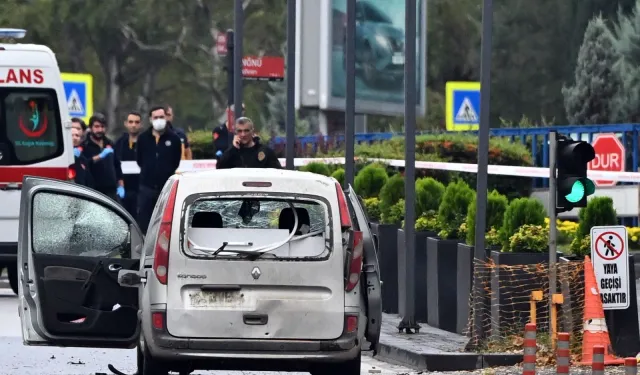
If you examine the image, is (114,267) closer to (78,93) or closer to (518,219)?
(518,219)

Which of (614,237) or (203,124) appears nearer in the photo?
(614,237)

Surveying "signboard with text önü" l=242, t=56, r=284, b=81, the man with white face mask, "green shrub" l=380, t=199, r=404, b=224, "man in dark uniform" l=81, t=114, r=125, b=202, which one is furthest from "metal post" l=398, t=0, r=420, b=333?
"signboard with text önü" l=242, t=56, r=284, b=81

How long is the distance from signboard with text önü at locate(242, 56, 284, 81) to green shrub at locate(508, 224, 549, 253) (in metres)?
15.0

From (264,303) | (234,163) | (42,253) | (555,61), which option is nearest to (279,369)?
(264,303)

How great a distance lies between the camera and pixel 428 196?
19234 millimetres

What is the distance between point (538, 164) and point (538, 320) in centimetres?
1628

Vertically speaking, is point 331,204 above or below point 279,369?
above

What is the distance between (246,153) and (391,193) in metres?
1.90

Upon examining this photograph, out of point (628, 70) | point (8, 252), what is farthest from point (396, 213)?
point (628, 70)

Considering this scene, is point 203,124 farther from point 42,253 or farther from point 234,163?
point 42,253

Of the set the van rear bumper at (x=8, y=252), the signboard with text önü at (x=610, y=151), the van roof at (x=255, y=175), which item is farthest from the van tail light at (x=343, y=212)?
the signboard with text önü at (x=610, y=151)

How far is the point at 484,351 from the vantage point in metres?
14.9

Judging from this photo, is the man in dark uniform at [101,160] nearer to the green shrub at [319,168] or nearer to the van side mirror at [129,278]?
the green shrub at [319,168]

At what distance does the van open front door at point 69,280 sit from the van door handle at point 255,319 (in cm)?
141
